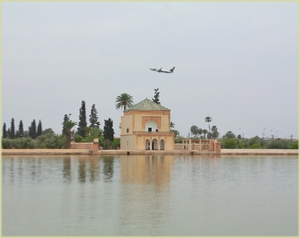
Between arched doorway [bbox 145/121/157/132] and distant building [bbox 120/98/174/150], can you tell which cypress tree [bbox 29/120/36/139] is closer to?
distant building [bbox 120/98/174/150]

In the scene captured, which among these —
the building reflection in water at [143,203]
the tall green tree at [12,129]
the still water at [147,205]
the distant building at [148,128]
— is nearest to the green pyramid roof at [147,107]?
the distant building at [148,128]

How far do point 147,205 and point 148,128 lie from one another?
85.9 ft

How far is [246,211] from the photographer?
36.6ft

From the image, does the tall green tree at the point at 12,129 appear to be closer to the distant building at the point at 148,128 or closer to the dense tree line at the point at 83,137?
the dense tree line at the point at 83,137

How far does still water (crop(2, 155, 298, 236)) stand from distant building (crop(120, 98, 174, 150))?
59.4 ft

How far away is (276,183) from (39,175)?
23.0 ft

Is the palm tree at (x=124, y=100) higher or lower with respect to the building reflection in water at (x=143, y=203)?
higher

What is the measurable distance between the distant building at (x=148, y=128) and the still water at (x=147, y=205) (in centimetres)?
1812

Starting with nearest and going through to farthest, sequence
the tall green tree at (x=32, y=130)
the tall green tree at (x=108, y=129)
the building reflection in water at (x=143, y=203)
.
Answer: the building reflection in water at (x=143, y=203), the tall green tree at (x=108, y=129), the tall green tree at (x=32, y=130)

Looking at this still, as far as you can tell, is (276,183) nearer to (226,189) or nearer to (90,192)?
(226,189)

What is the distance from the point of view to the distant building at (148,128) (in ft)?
120

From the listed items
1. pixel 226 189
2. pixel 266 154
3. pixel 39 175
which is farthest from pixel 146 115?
pixel 226 189

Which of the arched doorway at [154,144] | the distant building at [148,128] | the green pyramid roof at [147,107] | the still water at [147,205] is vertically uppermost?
the green pyramid roof at [147,107]

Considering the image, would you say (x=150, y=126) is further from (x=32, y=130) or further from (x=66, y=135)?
(x=32, y=130)
